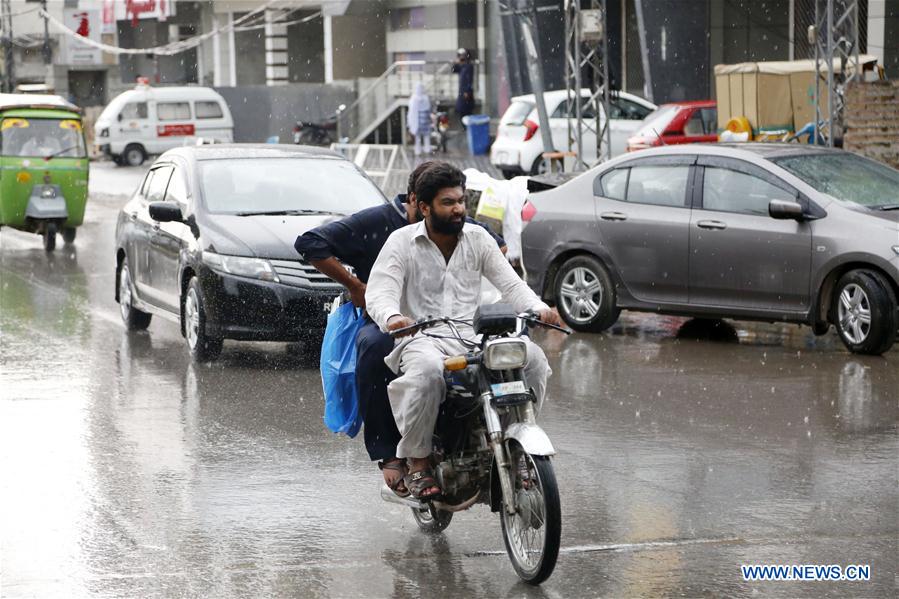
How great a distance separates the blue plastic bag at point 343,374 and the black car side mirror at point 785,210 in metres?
5.75

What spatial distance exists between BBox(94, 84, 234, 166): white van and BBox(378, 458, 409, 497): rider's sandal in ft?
129

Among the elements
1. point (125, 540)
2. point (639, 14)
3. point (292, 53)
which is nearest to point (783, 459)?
point (125, 540)

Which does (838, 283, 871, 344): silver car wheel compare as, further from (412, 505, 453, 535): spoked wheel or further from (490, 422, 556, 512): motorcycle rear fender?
(490, 422, 556, 512): motorcycle rear fender

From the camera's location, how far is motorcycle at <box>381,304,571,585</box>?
571 cm

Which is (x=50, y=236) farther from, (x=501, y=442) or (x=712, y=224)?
(x=501, y=442)

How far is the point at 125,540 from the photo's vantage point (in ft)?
21.8

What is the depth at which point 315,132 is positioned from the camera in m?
46.8

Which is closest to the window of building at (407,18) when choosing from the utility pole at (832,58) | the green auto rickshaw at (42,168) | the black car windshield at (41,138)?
the green auto rickshaw at (42,168)

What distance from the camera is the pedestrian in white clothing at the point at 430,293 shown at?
612cm

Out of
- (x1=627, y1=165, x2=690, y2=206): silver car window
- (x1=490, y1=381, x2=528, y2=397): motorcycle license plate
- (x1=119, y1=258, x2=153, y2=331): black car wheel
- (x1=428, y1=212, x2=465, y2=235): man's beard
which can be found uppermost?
(x1=428, y1=212, x2=465, y2=235): man's beard

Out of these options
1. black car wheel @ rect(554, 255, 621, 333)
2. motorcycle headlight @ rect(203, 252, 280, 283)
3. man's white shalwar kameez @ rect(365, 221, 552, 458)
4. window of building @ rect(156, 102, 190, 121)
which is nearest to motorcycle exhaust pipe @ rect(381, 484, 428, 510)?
man's white shalwar kameez @ rect(365, 221, 552, 458)

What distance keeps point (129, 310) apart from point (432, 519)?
7483 mm

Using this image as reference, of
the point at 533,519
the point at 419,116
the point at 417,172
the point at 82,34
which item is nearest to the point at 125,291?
the point at 417,172

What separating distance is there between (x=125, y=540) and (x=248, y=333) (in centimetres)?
494
